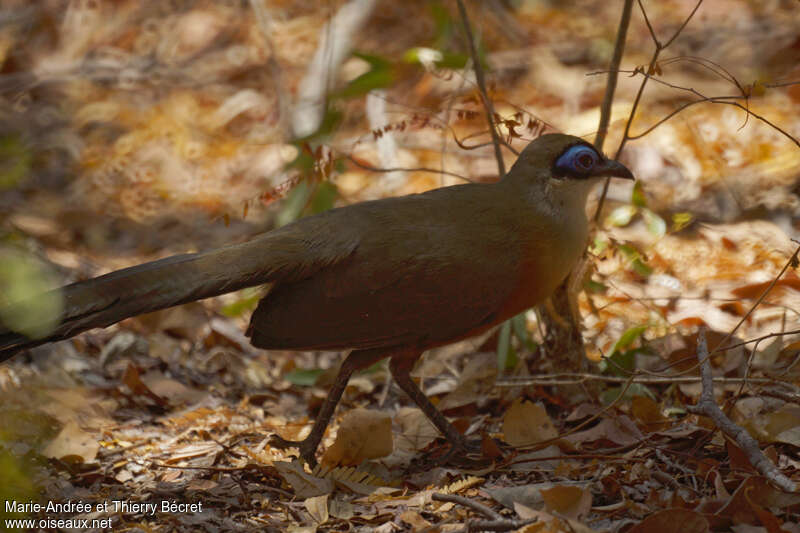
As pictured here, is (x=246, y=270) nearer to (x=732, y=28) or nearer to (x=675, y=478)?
(x=675, y=478)

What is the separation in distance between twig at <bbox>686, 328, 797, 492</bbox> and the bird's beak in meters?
1.03

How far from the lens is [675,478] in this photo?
2.92m

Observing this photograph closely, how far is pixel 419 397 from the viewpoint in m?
3.75

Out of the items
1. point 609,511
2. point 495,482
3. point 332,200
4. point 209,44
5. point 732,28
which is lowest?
point 609,511

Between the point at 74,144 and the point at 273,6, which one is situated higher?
the point at 273,6

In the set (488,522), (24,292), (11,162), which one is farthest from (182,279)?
(488,522)

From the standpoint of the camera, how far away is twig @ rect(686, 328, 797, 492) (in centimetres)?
250

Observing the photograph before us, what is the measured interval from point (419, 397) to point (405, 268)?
0.63 meters

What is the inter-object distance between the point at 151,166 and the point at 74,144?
857 millimetres

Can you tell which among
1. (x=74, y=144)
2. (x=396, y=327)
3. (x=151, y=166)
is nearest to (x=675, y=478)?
(x=396, y=327)

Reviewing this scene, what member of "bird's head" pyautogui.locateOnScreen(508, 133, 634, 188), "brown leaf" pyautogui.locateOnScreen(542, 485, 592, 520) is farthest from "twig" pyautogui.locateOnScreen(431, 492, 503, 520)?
"bird's head" pyautogui.locateOnScreen(508, 133, 634, 188)

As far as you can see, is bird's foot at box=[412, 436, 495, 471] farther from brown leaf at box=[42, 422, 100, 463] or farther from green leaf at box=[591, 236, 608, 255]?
brown leaf at box=[42, 422, 100, 463]

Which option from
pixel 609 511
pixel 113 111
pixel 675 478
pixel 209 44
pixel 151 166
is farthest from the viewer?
pixel 209 44

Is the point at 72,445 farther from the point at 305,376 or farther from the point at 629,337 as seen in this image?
the point at 629,337
